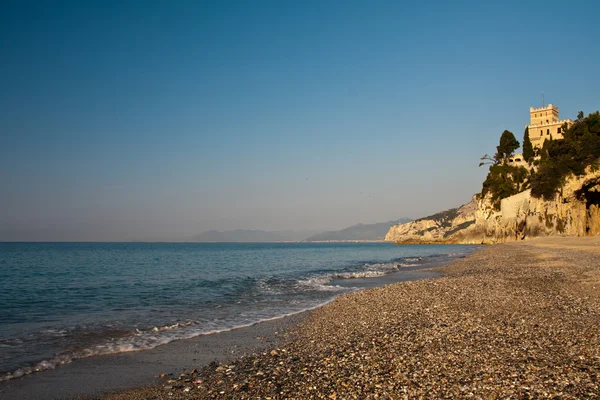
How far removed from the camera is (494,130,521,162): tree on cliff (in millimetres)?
101000

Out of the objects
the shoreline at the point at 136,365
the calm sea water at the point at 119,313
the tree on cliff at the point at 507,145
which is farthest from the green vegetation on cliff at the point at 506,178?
the shoreline at the point at 136,365

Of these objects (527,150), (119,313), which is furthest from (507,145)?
(119,313)

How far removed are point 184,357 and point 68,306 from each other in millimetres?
12609

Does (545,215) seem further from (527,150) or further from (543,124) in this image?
(543,124)

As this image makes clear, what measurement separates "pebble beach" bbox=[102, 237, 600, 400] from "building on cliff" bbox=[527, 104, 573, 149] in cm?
11260

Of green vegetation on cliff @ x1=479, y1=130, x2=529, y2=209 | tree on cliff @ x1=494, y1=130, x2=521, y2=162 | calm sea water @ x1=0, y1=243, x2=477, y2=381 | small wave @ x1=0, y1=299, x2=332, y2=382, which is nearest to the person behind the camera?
small wave @ x1=0, y1=299, x2=332, y2=382

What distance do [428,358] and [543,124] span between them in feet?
410

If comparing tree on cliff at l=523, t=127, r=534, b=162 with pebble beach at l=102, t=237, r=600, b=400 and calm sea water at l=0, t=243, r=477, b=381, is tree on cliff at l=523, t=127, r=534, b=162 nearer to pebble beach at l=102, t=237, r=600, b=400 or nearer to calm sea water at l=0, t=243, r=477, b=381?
calm sea water at l=0, t=243, r=477, b=381

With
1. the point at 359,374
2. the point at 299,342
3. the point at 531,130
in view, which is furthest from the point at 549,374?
the point at 531,130

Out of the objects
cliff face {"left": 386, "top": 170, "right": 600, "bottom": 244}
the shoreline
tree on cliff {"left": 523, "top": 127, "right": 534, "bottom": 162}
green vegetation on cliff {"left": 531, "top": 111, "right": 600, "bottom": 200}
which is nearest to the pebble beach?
the shoreline

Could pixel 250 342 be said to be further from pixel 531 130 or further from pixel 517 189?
pixel 531 130

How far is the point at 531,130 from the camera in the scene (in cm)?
11138

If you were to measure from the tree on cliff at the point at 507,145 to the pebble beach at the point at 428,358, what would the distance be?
99.1 meters

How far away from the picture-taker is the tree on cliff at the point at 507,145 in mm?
101000
